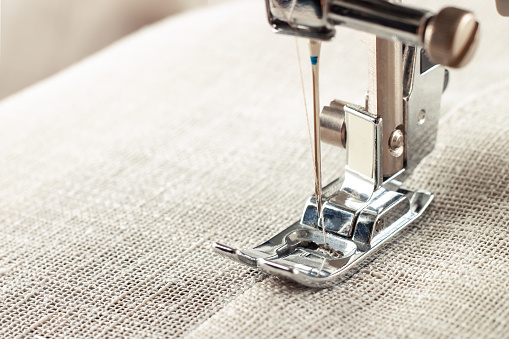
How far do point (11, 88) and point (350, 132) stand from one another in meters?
2.29

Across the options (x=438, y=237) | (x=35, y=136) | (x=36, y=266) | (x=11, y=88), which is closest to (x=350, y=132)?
(x=438, y=237)

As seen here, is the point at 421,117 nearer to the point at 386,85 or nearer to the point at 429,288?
the point at 386,85

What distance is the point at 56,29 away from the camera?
2771mm

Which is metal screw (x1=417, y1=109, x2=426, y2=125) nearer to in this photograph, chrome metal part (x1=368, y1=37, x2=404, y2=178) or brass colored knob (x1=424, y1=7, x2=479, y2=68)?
chrome metal part (x1=368, y1=37, x2=404, y2=178)

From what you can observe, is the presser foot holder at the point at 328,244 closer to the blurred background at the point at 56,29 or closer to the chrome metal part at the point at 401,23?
the chrome metal part at the point at 401,23

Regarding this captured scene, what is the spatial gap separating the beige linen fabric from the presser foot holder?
0.02 metres

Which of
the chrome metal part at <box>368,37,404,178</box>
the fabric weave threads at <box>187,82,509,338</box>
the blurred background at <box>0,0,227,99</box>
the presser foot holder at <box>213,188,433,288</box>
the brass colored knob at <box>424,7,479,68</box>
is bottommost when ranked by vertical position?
the blurred background at <box>0,0,227,99</box>

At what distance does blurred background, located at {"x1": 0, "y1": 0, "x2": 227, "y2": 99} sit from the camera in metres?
2.67

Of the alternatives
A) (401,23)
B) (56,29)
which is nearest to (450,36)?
(401,23)

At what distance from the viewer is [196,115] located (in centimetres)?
106

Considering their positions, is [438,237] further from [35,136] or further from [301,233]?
[35,136]

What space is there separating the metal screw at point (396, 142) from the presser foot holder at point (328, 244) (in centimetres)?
4

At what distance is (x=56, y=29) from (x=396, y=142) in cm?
231

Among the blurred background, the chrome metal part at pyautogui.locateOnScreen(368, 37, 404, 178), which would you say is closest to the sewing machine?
the chrome metal part at pyautogui.locateOnScreen(368, 37, 404, 178)
